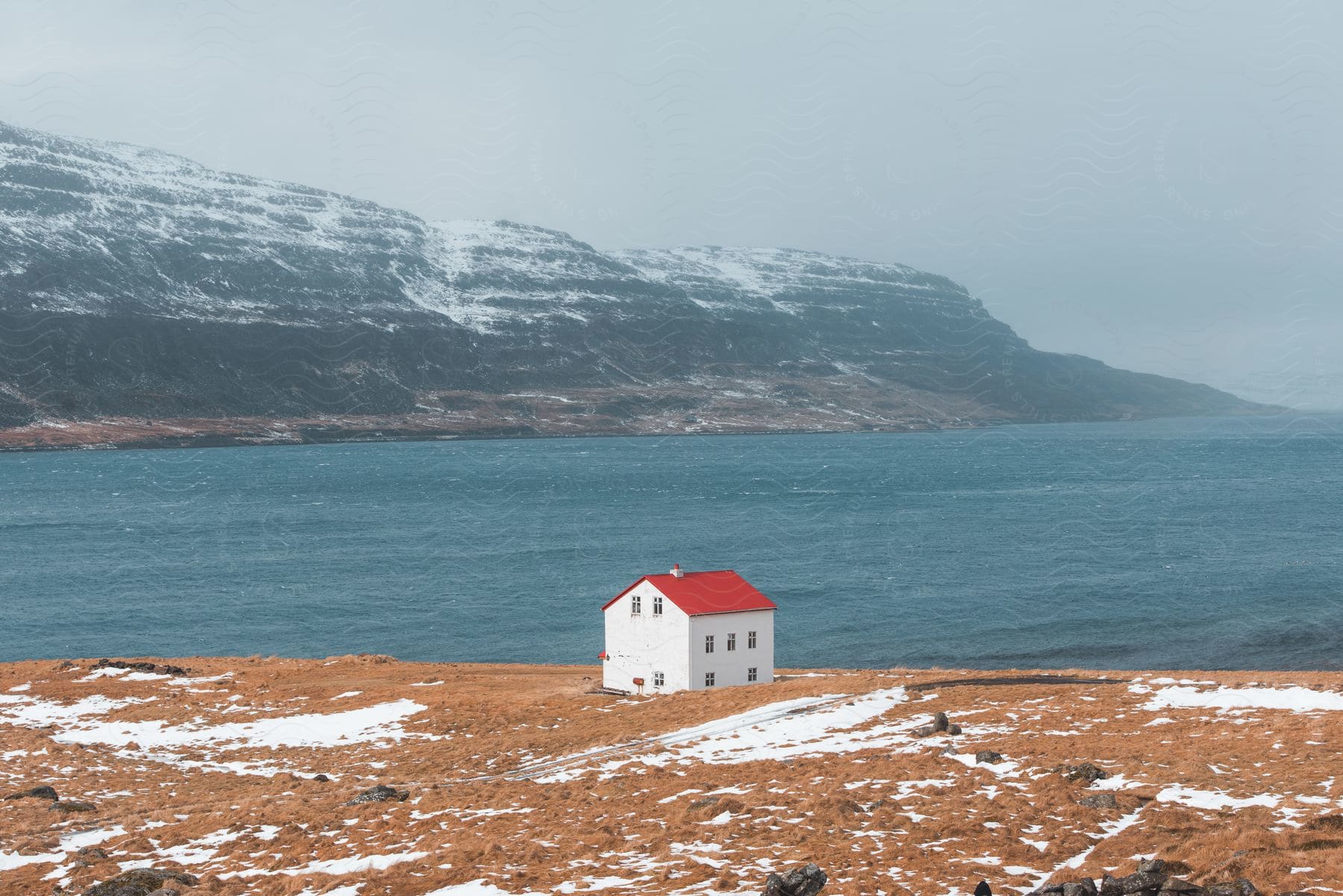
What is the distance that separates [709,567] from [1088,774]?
8686 centimetres

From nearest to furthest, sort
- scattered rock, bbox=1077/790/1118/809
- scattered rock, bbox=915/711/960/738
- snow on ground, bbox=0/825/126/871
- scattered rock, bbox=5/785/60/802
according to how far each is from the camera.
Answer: scattered rock, bbox=1077/790/1118/809 → snow on ground, bbox=0/825/126/871 → scattered rock, bbox=5/785/60/802 → scattered rock, bbox=915/711/960/738

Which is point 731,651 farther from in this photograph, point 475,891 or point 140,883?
point 140,883

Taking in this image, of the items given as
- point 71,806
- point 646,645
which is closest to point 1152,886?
point 71,806

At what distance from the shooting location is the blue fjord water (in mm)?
79375

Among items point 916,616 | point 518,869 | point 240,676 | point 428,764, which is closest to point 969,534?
point 916,616

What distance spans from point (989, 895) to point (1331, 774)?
1136 centimetres

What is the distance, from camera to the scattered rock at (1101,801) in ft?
77.7

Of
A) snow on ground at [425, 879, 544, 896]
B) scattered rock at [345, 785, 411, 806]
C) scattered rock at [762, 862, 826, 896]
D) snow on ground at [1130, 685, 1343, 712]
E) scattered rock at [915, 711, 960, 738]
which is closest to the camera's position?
scattered rock at [762, 862, 826, 896]

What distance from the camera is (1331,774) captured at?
25.0 meters

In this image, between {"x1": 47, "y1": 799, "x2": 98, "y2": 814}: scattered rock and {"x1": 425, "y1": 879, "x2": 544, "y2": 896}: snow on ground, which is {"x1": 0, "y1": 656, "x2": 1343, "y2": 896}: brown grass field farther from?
{"x1": 47, "y1": 799, "x2": 98, "y2": 814}: scattered rock

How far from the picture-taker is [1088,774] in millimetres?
26266

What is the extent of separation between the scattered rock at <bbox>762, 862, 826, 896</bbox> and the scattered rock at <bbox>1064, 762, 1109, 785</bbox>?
30.9ft

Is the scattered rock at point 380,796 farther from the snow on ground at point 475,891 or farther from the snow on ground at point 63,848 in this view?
the snow on ground at point 475,891

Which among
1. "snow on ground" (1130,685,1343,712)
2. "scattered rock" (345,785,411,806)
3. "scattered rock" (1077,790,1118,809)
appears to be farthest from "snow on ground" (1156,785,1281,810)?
"scattered rock" (345,785,411,806)
